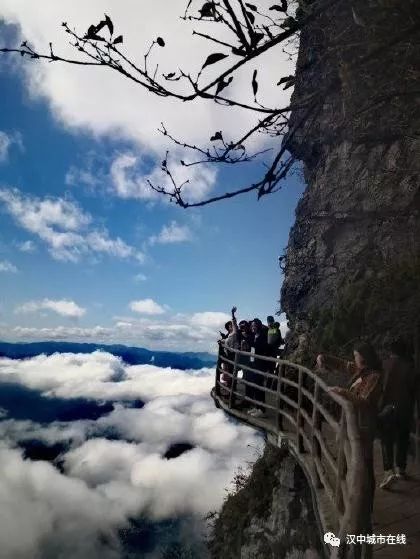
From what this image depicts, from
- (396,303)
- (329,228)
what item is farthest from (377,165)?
(396,303)

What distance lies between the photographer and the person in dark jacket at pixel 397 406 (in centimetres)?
588

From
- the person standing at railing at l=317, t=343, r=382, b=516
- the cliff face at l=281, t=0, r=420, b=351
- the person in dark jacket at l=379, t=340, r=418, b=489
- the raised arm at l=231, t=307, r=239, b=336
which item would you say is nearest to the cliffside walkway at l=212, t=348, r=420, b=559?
the person standing at railing at l=317, t=343, r=382, b=516

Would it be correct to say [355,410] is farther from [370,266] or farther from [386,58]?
[370,266]

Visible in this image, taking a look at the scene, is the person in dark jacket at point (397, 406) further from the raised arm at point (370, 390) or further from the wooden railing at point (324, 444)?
the raised arm at point (370, 390)

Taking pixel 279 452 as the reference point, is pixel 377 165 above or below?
above

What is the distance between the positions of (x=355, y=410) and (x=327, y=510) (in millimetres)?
1773

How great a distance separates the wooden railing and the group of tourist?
Answer: 0.14 ft

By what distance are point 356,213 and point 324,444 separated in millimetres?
14330

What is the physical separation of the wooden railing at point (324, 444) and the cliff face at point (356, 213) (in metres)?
2.80

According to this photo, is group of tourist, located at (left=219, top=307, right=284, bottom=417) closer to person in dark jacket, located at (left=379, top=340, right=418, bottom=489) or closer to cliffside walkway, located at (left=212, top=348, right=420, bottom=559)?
cliffside walkway, located at (left=212, top=348, right=420, bottom=559)

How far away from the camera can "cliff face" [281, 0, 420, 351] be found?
8.95 metres

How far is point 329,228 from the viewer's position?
19.4 m

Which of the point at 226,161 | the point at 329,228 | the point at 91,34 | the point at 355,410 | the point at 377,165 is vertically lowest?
the point at 355,410

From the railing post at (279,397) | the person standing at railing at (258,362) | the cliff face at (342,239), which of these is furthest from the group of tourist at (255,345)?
the cliff face at (342,239)
